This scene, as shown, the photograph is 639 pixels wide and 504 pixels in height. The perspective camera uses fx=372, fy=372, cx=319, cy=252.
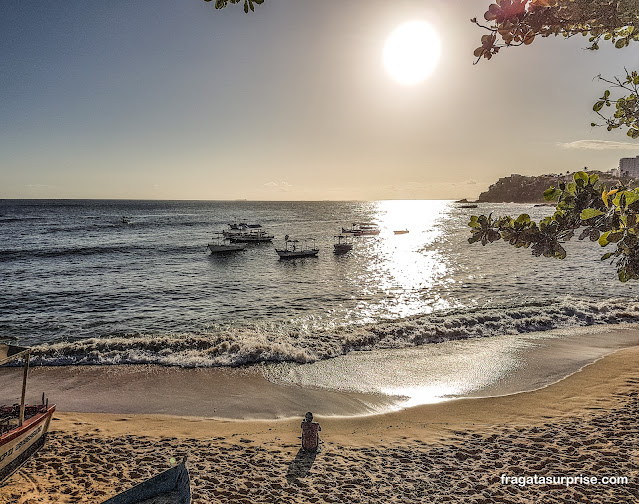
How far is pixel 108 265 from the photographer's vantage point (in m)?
43.0

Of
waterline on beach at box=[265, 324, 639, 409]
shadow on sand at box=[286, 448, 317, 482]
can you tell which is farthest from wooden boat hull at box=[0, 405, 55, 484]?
waterline on beach at box=[265, 324, 639, 409]

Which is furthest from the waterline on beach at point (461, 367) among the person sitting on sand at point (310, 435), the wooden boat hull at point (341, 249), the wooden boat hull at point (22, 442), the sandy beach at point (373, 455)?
the wooden boat hull at point (341, 249)

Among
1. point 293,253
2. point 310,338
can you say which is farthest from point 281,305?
point 293,253

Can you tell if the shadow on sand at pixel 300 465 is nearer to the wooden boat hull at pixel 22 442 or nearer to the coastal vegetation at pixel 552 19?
the wooden boat hull at pixel 22 442

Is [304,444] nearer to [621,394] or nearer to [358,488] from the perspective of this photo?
[358,488]

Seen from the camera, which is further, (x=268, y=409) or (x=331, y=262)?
(x=331, y=262)

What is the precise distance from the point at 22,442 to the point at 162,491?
460 cm

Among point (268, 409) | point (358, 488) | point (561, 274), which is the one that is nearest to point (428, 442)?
point (358, 488)

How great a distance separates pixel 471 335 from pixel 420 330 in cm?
278

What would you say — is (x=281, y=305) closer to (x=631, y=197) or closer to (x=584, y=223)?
(x=584, y=223)

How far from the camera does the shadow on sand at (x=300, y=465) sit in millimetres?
8531

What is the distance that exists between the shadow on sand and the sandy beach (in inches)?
1.7

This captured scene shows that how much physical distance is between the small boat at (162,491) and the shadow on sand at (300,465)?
243cm

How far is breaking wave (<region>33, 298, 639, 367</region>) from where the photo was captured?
1714 cm
